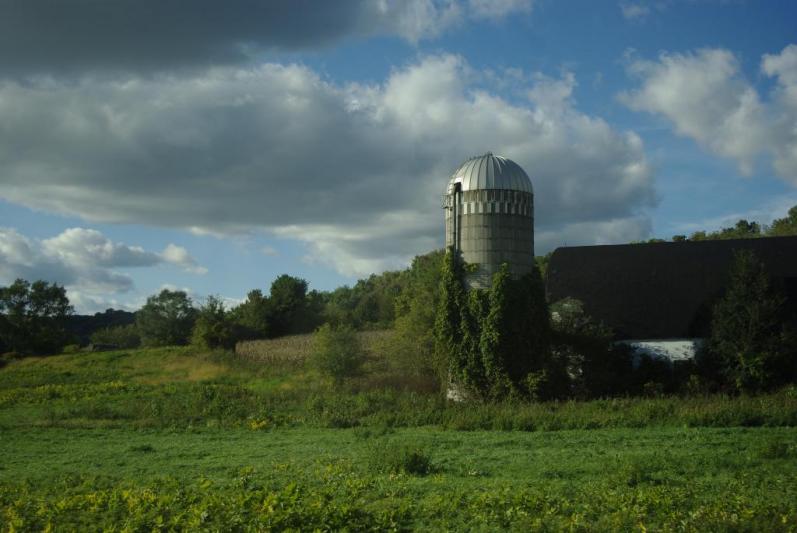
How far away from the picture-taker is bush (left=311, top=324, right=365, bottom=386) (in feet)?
119

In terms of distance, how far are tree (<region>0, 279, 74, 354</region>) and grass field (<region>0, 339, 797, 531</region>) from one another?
134 ft

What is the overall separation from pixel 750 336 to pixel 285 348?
29.5 m

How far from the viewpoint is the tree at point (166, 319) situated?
73.4 m

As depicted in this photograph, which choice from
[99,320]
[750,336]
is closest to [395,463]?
[750,336]

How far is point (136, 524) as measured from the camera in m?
10.7

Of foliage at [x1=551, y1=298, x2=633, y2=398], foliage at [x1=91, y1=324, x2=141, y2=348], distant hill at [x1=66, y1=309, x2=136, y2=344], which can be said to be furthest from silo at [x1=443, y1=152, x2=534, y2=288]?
distant hill at [x1=66, y1=309, x2=136, y2=344]

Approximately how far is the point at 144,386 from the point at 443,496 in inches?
1238

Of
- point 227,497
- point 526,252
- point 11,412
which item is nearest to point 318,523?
point 227,497

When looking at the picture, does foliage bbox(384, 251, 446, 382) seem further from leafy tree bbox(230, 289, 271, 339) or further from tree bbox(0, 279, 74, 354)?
tree bbox(0, 279, 74, 354)

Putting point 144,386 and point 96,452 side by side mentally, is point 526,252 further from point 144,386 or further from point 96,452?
point 144,386

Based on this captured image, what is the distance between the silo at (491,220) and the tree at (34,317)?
1972 inches

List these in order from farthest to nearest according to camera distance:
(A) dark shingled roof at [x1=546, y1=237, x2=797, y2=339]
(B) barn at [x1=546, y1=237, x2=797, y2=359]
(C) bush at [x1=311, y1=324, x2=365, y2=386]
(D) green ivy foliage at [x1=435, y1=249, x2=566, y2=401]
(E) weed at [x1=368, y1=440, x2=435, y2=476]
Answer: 1. (C) bush at [x1=311, y1=324, x2=365, y2=386]
2. (A) dark shingled roof at [x1=546, y1=237, x2=797, y2=339]
3. (B) barn at [x1=546, y1=237, x2=797, y2=359]
4. (D) green ivy foliage at [x1=435, y1=249, x2=566, y2=401]
5. (E) weed at [x1=368, y1=440, x2=435, y2=476]

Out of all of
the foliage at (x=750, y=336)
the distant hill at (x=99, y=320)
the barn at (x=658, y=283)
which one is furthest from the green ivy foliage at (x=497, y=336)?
the distant hill at (x=99, y=320)

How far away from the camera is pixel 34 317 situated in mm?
73750
